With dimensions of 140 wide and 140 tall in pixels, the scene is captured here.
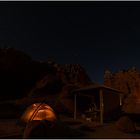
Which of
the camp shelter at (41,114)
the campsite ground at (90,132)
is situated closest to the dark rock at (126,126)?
the campsite ground at (90,132)

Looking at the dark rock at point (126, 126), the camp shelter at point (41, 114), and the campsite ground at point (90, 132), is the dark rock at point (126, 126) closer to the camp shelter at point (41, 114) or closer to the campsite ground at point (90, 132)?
the campsite ground at point (90, 132)

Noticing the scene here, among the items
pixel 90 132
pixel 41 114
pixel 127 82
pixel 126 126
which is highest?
pixel 127 82

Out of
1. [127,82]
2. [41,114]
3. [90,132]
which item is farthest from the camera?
[127,82]

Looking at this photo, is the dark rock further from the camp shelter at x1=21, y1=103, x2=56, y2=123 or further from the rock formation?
the rock formation

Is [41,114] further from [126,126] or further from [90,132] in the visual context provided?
[126,126]

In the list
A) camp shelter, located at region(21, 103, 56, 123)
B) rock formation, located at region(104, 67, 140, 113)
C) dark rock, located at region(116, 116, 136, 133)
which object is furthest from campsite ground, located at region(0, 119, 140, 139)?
rock formation, located at region(104, 67, 140, 113)

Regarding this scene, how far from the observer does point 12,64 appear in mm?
36406

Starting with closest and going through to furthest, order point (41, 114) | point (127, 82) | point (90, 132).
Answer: point (90, 132) → point (41, 114) → point (127, 82)

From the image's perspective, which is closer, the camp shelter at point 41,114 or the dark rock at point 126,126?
the camp shelter at point 41,114

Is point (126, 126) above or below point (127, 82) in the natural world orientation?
below

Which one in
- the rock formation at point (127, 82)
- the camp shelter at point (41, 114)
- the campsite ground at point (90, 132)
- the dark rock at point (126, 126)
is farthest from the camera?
the rock formation at point (127, 82)

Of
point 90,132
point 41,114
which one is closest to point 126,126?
point 90,132

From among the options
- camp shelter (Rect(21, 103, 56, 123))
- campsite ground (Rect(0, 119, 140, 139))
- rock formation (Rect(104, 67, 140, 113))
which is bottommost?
campsite ground (Rect(0, 119, 140, 139))

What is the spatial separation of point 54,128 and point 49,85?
2144 cm
